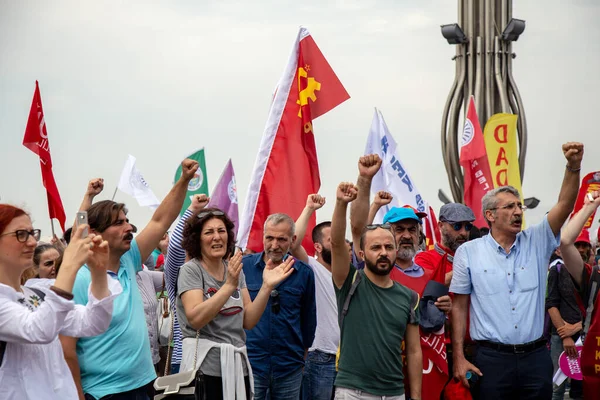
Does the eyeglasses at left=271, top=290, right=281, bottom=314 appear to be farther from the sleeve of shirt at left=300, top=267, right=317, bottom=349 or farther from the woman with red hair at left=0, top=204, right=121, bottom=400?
the woman with red hair at left=0, top=204, right=121, bottom=400

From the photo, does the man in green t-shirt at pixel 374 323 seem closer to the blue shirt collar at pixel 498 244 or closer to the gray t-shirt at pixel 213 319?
the gray t-shirt at pixel 213 319

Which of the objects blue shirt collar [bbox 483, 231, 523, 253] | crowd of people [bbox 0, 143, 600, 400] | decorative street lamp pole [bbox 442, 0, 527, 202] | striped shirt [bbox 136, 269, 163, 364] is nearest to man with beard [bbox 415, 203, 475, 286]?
crowd of people [bbox 0, 143, 600, 400]

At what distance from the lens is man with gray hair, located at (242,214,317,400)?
6.67m

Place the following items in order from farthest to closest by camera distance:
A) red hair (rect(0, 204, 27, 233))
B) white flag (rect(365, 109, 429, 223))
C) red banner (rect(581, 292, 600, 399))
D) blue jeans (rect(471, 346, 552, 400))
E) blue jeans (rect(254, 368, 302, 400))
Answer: white flag (rect(365, 109, 429, 223)) < red banner (rect(581, 292, 600, 399)) < blue jeans (rect(254, 368, 302, 400)) < blue jeans (rect(471, 346, 552, 400)) < red hair (rect(0, 204, 27, 233))

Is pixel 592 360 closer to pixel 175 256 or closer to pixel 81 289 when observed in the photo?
pixel 175 256

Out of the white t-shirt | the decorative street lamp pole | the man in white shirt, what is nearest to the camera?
the man in white shirt

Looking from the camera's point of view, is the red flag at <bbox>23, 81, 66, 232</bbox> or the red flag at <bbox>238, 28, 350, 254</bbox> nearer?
the red flag at <bbox>238, 28, 350, 254</bbox>

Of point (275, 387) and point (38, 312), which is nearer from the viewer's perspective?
point (38, 312)

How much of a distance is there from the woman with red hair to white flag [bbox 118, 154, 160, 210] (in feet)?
26.1

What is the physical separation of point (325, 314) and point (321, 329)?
16 centimetres

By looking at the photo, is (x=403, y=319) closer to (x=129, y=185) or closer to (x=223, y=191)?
(x=223, y=191)

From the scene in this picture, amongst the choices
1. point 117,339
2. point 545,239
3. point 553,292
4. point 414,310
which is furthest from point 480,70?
point 117,339

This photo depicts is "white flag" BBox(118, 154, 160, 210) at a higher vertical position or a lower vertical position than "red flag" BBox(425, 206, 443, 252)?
higher

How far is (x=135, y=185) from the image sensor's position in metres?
12.2
